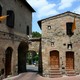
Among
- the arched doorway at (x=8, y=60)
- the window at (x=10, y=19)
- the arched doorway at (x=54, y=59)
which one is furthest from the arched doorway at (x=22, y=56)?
the window at (x=10, y=19)

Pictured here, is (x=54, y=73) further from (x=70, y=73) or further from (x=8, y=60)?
(x=8, y=60)

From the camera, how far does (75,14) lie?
22.1 m

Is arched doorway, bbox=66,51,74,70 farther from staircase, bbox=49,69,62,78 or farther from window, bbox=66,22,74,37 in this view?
window, bbox=66,22,74,37

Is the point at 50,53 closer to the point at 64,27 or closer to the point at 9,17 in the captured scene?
the point at 64,27

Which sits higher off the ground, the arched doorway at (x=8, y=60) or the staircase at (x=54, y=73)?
the arched doorway at (x=8, y=60)

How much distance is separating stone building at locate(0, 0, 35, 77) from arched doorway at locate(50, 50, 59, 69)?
3.65 metres

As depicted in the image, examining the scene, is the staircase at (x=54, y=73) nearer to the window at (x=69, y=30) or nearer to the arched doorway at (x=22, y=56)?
the window at (x=69, y=30)

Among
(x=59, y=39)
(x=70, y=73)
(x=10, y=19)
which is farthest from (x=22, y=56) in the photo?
(x=70, y=73)

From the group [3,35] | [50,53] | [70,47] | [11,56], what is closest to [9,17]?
[3,35]

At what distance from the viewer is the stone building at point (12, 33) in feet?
61.9

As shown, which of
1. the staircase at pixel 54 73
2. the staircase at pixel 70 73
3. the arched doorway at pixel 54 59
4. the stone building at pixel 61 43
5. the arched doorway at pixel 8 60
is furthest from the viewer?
the arched doorway at pixel 54 59

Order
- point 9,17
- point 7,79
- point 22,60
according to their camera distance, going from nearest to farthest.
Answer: point 7,79 → point 9,17 → point 22,60

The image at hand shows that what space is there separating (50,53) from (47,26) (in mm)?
2892

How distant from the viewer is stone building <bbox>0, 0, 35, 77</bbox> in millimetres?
18875
